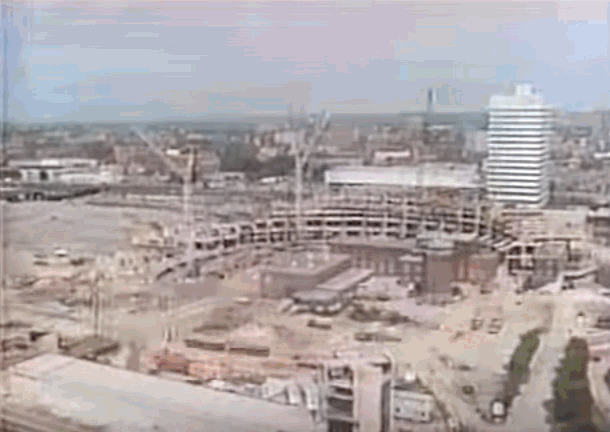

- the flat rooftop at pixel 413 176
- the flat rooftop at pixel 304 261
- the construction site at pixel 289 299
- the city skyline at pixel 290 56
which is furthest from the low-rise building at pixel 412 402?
the city skyline at pixel 290 56

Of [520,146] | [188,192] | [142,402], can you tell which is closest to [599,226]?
[520,146]

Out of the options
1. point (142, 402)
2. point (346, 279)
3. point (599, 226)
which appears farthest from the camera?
point (142, 402)

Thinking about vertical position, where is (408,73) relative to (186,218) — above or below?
above

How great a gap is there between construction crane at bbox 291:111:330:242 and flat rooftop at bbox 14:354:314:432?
33 cm

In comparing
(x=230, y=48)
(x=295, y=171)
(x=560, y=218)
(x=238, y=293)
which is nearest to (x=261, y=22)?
(x=230, y=48)

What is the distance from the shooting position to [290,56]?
1626mm

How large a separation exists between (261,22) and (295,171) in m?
0.27

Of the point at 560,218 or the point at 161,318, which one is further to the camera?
the point at 161,318

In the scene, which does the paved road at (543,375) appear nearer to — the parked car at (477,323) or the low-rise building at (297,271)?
the parked car at (477,323)

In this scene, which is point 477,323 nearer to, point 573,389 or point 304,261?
point 573,389

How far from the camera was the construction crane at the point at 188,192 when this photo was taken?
1693mm

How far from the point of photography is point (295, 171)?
165 centimetres

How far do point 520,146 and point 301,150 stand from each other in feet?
1.26

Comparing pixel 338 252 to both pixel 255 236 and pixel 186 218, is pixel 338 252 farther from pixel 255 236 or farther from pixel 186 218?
pixel 186 218
